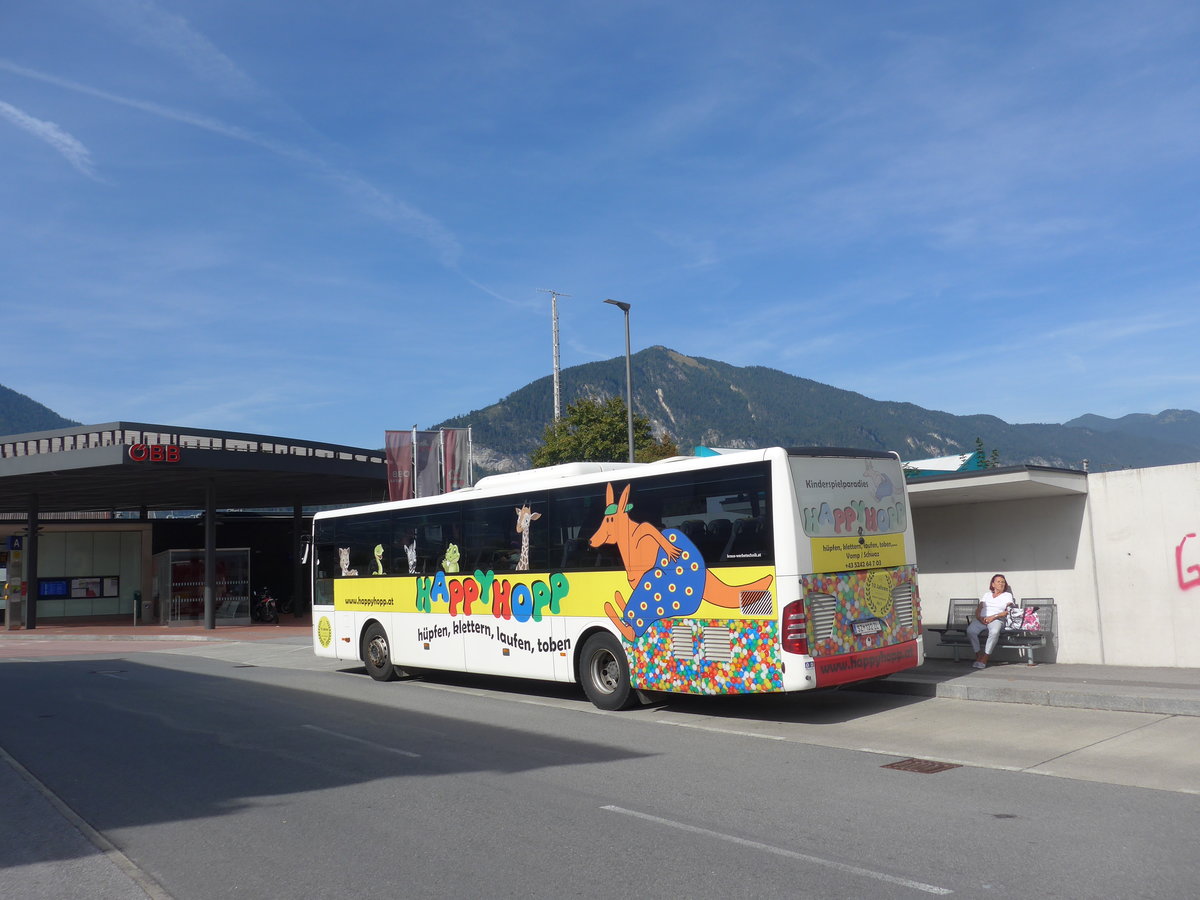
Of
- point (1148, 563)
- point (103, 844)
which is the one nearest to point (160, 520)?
point (103, 844)

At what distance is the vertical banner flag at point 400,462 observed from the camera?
26.2 meters

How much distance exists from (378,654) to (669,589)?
23.8 feet

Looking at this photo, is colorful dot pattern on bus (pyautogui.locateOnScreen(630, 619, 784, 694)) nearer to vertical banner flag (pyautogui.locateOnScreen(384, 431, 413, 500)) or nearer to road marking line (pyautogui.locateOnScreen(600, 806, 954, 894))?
road marking line (pyautogui.locateOnScreen(600, 806, 954, 894))

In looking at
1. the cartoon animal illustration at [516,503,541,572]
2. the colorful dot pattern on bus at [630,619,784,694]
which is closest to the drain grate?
the colorful dot pattern on bus at [630,619,784,694]

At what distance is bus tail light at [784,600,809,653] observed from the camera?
1049cm

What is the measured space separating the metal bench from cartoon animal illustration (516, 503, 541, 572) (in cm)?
610

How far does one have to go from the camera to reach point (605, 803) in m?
7.55

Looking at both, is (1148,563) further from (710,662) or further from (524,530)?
(524,530)

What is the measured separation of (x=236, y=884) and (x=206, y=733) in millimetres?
6301

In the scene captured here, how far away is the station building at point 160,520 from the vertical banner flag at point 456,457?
15.2 feet

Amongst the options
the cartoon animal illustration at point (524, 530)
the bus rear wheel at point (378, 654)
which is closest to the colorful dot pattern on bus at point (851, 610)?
the cartoon animal illustration at point (524, 530)

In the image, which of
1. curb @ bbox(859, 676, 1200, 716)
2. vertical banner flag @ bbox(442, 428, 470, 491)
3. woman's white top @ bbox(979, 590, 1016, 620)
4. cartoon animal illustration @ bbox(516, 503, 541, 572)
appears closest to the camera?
curb @ bbox(859, 676, 1200, 716)

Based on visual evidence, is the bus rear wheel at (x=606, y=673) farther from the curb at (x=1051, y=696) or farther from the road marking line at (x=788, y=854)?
the road marking line at (x=788, y=854)

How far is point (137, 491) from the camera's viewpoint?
38062 mm
